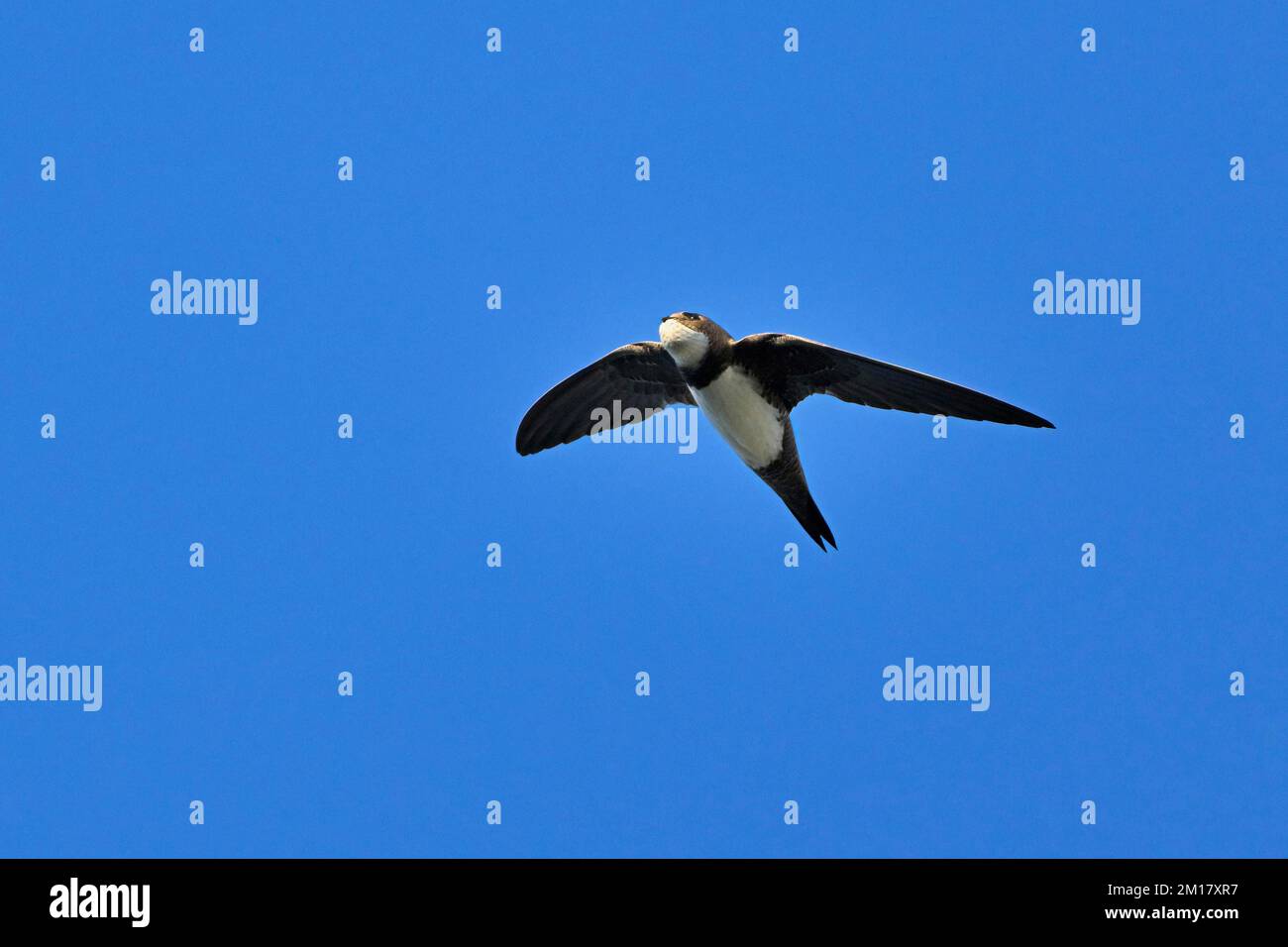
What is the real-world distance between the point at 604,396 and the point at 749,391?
1.84 m

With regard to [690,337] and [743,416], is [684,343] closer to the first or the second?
[690,337]

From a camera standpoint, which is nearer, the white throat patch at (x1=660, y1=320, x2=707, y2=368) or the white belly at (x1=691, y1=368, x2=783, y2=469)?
the white throat patch at (x1=660, y1=320, x2=707, y2=368)

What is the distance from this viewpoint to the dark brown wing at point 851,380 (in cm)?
1262

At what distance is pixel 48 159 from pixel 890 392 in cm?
978

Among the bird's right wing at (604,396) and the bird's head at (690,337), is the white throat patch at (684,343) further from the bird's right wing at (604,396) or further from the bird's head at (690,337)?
the bird's right wing at (604,396)

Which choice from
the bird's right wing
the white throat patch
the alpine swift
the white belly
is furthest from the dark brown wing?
the bird's right wing

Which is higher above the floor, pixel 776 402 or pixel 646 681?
pixel 776 402

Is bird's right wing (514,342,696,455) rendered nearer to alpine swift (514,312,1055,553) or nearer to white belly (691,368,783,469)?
alpine swift (514,312,1055,553)

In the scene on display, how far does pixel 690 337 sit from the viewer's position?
12.8m

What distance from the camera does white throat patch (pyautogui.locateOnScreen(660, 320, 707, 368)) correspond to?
12836 millimetres

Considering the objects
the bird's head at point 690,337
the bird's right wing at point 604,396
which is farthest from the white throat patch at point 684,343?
the bird's right wing at point 604,396
